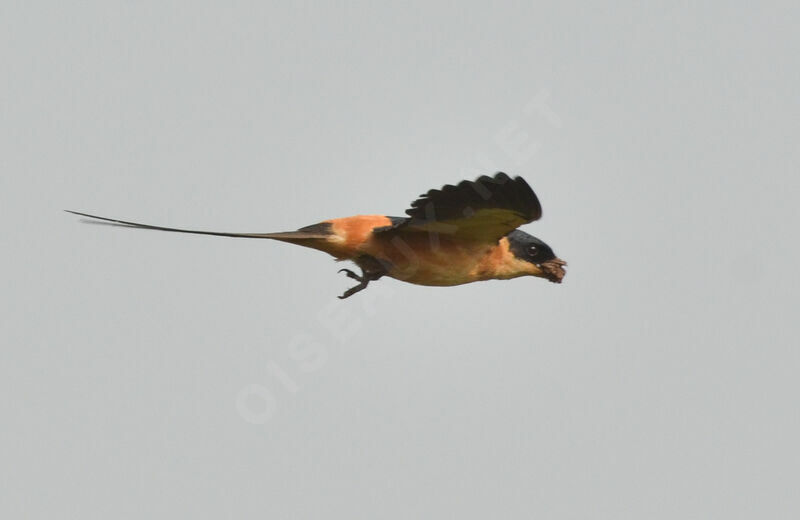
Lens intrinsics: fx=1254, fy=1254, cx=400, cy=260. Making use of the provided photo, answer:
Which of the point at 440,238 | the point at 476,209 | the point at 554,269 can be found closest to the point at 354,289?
the point at 440,238

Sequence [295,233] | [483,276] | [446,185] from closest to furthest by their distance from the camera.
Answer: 1. [446,185]
2. [295,233]
3. [483,276]

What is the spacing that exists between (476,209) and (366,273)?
1455mm

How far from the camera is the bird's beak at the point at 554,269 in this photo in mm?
12750

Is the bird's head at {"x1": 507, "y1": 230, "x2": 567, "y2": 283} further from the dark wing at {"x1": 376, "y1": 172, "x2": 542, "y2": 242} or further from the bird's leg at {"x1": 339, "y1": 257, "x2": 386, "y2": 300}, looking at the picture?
the bird's leg at {"x1": 339, "y1": 257, "x2": 386, "y2": 300}

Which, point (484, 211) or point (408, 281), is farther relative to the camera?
point (408, 281)

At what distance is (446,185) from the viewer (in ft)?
34.2

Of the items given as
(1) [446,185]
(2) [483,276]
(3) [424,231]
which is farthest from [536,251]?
(1) [446,185]

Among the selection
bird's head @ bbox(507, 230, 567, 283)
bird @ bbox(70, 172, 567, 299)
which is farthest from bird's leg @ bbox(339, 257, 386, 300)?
bird's head @ bbox(507, 230, 567, 283)

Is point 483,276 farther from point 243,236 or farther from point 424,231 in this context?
point 243,236

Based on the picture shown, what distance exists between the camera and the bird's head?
41.2 ft

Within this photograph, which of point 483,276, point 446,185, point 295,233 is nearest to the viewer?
point 446,185

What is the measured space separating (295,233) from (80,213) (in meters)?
1.99

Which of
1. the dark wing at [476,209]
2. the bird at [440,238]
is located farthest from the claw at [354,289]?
the dark wing at [476,209]

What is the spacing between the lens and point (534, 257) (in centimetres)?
1267
